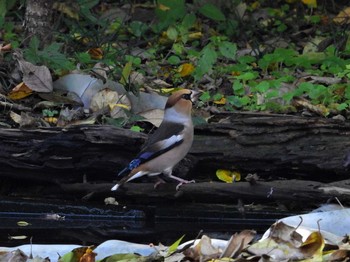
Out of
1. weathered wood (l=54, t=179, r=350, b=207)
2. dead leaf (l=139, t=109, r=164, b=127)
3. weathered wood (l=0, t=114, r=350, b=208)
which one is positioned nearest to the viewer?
weathered wood (l=54, t=179, r=350, b=207)

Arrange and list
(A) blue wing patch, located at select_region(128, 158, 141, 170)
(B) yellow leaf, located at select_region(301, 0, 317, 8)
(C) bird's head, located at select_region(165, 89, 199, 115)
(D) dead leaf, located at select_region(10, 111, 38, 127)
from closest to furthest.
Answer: (A) blue wing patch, located at select_region(128, 158, 141, 170) → (C) bird's head, located at select_region(165, 89, 199, 115) → (D) dead leaf, located at select_region(10, 111, 38, 127) → (B) yellow leaf, located at select_region(301, 0, 317, 8)

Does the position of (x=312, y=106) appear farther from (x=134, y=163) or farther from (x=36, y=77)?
(x=36, y=77)

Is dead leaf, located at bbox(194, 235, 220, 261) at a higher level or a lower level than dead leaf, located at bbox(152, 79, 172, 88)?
higher

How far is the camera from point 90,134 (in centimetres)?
636

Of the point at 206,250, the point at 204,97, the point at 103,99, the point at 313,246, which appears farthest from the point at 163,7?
the point at 313,246

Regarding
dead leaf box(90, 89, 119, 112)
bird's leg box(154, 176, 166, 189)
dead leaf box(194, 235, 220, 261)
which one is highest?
dead leaf box(194, 235, 220, 261)

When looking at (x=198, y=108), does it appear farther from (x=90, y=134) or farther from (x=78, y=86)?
(x=90, y=134)

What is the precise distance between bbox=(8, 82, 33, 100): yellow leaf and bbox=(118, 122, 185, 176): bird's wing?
1485 mm

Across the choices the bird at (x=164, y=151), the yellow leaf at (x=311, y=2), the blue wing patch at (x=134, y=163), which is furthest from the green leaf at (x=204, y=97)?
the yellow leaf at (x=311, y=2)

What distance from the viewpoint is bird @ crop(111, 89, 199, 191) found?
624cm

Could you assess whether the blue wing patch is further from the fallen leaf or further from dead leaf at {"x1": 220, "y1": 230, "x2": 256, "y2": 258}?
dead leaf at {"x1": 220, "y1": 230, "x2": 256, "y2": 258}

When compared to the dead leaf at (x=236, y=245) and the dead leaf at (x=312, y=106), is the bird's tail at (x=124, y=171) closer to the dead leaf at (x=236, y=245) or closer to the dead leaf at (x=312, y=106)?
the dead leaf at (x=312, y=106)

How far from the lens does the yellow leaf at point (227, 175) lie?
6.46m

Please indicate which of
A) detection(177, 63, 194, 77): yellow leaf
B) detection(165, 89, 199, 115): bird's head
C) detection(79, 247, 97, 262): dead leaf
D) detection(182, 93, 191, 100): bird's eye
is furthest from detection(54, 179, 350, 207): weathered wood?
detection(177, 63, 194, 77): yellow leaf
